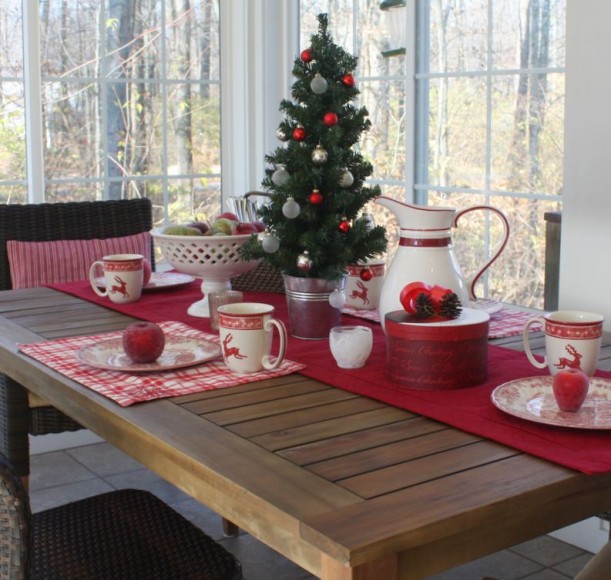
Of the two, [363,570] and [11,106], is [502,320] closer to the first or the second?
[363,570]

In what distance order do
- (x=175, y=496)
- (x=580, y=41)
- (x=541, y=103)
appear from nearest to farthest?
(x=580, y=41) < (x=541, y=103) < (x=175, y=496)

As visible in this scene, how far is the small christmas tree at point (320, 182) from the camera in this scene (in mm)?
1951

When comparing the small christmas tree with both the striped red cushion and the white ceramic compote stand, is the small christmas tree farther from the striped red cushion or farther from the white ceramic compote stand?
the striped red cushion

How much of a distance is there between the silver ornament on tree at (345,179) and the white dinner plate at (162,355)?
408mm

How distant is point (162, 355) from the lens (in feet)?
6.01

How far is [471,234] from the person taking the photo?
331cm

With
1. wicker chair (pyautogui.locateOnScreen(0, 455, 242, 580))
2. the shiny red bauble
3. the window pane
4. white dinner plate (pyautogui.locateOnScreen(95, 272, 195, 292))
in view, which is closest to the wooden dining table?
wicker chair (pyautogui.locateOnScreen(0, 455, 242, 580))

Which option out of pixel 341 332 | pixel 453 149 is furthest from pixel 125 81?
pixel 341 332

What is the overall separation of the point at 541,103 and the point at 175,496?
1.69 metres

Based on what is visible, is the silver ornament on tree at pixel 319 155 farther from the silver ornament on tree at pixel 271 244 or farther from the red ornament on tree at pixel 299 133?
the silver ornament on tree at pixel 271 244

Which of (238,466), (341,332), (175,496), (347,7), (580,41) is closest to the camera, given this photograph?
(238,466)

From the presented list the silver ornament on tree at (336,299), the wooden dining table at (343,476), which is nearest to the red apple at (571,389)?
the wooden dining table at (343,476)

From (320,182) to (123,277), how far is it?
645 mm

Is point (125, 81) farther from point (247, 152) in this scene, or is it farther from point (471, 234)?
point (471, 234)
